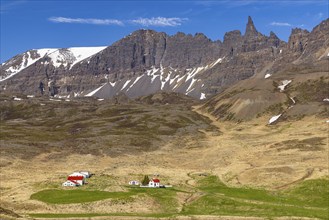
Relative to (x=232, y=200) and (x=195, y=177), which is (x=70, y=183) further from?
(x=195, y=177)

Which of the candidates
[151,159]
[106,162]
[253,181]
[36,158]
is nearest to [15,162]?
[36,158]

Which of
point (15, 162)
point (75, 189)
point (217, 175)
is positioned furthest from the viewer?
point (15, 162)

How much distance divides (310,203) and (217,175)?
1482 inches

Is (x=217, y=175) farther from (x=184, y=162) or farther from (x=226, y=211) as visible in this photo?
(x=226, y=211)

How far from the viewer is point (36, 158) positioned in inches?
5901

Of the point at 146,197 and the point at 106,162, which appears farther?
the point at 106,162

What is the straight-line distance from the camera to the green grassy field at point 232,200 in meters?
72.3

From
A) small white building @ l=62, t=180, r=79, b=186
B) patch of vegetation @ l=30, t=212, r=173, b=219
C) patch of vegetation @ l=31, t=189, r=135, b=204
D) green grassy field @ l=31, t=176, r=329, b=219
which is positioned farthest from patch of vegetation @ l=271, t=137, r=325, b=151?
patch of vegetation @ l=30, t=212, r=173, b=219

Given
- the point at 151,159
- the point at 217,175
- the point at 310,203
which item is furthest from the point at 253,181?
the point at 151,159

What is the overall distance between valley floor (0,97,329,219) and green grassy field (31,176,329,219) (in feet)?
0.53

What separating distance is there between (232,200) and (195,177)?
37.7 meters

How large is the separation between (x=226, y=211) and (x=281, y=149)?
8880 cm

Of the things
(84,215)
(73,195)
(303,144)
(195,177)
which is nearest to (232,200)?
(84,215)

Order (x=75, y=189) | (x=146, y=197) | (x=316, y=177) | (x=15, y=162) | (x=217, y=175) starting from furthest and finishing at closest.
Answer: (x=15, y=162)
(x=217, y=175)
(x=316, y=177)
(x=75, y=189)
(x=146, y=197)
